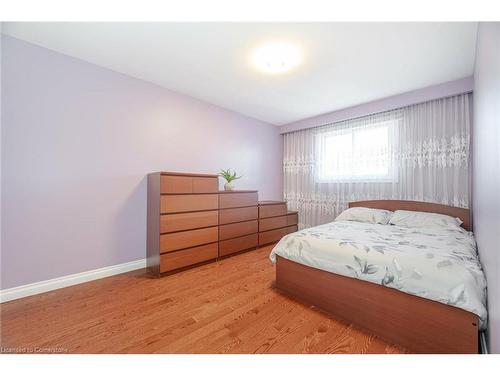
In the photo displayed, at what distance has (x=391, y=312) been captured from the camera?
134 cm

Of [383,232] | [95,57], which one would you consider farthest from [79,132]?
[383,232]

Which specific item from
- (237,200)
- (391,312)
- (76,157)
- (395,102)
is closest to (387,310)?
(391,312)

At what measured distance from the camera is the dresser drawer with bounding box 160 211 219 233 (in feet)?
7.50

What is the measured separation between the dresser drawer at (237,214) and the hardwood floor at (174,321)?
887 mm

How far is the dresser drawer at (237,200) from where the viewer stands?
112 inches

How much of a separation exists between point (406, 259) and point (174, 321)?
1.67 metres

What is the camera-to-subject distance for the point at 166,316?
1.57m

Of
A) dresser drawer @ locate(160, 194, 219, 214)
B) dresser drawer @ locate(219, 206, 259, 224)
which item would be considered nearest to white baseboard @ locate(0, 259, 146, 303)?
dresser drawer @ locate(160, 194, 219, 214)

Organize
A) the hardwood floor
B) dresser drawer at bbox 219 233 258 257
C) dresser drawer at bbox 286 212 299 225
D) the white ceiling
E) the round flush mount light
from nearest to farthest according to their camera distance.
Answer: the hardwood floor → the white ceiling → the round flush mount light → dresser drawer at bbox 219 233 258 257 → dresser drawer at bbox 286 212 299 225

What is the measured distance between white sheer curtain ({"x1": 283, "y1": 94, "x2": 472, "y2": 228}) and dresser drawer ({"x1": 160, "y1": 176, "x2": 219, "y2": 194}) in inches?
81.3

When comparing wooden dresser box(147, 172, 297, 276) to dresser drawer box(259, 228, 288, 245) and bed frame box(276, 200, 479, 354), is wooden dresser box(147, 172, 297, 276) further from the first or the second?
bed frame box(276, 200, 479, 354)

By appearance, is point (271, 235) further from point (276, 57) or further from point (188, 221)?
→ point (276, 57)

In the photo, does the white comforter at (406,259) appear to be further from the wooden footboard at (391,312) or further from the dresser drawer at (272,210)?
the dresser drawer at (272,210)

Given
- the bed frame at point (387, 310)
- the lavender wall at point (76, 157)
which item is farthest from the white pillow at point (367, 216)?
the lavender wall at point (76, 157)
